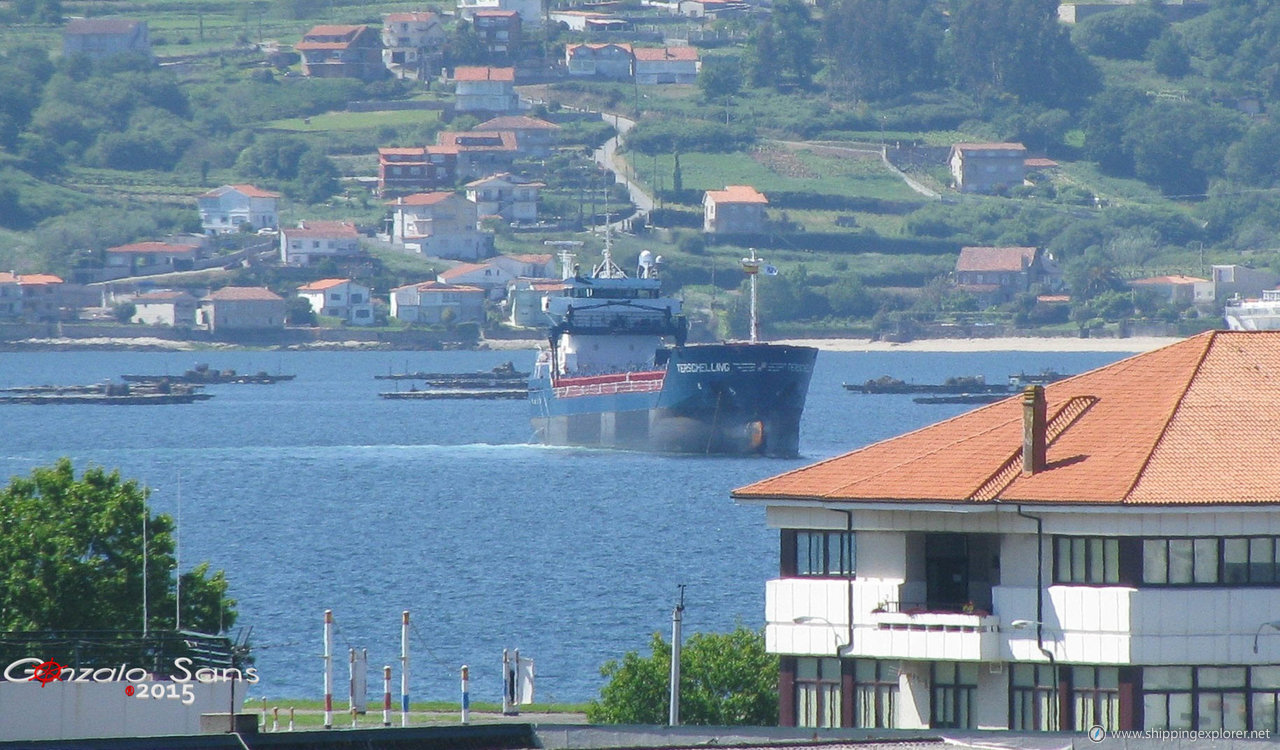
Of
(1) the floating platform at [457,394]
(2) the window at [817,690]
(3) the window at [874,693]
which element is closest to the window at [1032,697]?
(3) the window at [874,693]

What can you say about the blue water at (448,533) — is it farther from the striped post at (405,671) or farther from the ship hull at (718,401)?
the striped post at (405,671)

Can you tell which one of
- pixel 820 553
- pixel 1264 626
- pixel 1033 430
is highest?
pixel 1033 430

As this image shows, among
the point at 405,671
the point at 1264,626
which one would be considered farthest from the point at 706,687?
the point at 1264,626

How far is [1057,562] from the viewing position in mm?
28812

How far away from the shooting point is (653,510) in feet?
286

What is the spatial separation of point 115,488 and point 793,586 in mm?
11310

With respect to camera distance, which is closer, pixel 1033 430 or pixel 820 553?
pixel 1033 430

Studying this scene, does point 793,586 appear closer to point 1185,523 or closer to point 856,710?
point 856,710

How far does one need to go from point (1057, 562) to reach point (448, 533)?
2145 inches

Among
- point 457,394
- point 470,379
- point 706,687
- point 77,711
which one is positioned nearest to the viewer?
point 77,711

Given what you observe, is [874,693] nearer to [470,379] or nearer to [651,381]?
[651,381]

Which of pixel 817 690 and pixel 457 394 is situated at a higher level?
pixel 817 690

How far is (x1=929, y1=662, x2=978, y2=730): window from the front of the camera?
29281 millimetres

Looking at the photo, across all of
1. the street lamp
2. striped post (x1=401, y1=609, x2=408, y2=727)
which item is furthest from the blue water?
the street lamp
